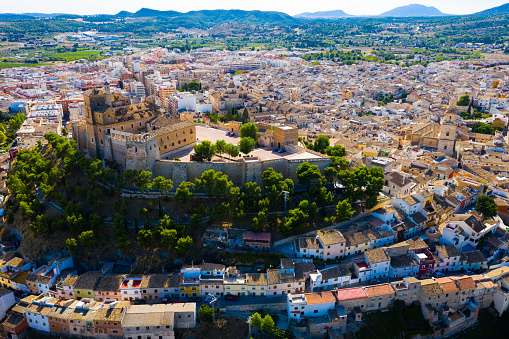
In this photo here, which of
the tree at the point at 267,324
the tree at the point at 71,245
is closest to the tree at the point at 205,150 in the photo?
the tree at the point at 71,245

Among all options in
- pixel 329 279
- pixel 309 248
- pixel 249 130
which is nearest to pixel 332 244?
pixel 309 248

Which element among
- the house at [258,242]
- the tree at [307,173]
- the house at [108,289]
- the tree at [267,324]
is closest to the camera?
the tree at [267,324]

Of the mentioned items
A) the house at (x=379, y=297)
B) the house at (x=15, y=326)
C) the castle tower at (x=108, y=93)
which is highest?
the castle tower at (x=108, y=93)

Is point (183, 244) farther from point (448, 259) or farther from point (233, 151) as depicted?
point (448, 259)

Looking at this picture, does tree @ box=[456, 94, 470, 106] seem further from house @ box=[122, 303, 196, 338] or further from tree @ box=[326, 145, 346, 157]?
house @ box=[122, 303, 196, 338]

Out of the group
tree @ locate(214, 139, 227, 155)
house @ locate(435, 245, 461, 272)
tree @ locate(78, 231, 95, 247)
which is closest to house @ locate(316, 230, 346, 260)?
house @ locate(435, 245, 461, 272)

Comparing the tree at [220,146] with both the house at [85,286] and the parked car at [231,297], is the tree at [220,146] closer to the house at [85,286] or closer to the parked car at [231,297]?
the parked car at [231,297]
